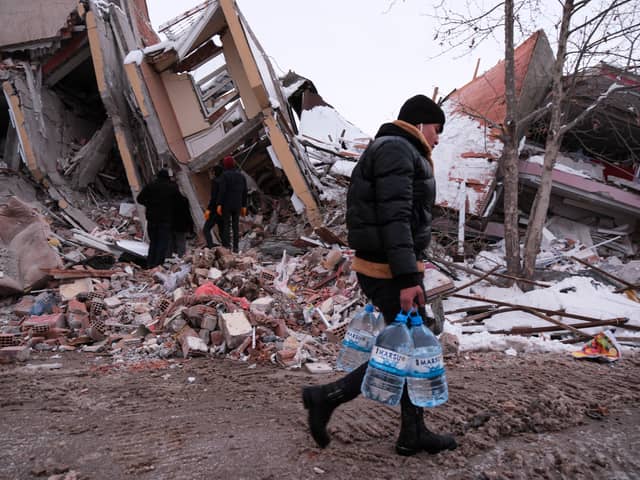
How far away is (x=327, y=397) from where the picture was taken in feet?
7.15

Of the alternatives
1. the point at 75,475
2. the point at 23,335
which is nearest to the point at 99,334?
the point at 23,335

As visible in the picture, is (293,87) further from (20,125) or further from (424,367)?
(424,367)

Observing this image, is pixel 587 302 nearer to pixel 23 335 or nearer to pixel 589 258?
pixel 589 258

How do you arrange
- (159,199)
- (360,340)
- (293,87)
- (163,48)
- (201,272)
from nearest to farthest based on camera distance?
(360,340), (201,272), (159,199), (163,48), (293,87)

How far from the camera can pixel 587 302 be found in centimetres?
551

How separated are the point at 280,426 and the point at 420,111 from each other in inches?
75.4

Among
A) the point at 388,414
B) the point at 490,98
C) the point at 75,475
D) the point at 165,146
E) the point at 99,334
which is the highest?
the point at 490,98

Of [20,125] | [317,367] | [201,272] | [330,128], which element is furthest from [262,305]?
[330,128]

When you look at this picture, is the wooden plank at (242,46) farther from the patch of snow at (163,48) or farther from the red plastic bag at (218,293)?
the red plastic bag at (218,293)

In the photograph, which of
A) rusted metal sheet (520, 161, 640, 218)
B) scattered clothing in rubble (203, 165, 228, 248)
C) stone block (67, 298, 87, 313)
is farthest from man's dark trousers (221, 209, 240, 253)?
rusted metal sheet (520, 161, 640, 218)

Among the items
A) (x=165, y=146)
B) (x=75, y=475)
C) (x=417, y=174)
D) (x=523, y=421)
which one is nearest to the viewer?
(x=75, y=475)

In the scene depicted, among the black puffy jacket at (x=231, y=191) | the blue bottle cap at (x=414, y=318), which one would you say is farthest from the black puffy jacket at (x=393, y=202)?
the black puffy jacket at (x=231, y=191)

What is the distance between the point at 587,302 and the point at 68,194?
11.3 metres

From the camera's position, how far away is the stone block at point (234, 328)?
430cm
